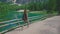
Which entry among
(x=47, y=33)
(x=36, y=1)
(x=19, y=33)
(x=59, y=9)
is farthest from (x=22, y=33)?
(x=36, y=1)

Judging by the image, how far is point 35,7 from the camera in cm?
8450

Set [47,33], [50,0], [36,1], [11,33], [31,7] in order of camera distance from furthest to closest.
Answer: [36,1], [31,7], [50,0], [47,33], [11,33]

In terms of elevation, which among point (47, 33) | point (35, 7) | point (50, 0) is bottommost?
point (35, 7)

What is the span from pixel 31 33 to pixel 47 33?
3.40ft

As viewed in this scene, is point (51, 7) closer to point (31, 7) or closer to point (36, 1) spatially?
point (31, 7)

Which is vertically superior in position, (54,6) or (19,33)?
(19,33)

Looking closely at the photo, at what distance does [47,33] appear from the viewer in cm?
1312

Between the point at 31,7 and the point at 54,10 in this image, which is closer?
the point at 54,10

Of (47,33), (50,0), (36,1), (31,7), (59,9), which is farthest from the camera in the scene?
(36,1)

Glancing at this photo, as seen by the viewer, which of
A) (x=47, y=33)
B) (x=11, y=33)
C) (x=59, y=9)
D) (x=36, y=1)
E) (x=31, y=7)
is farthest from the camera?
(x=36, y=1)

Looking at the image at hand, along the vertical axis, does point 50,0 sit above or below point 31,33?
below

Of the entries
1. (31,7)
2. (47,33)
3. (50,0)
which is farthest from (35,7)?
(47,33)

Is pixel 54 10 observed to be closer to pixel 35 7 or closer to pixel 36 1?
pixel 35 7

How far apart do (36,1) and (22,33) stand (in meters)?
81.3
